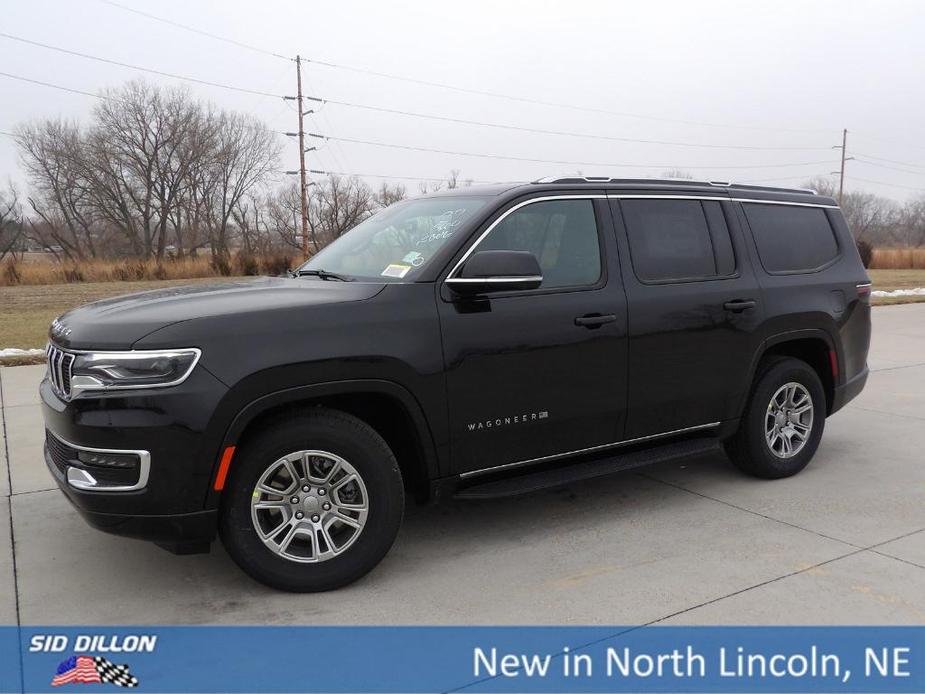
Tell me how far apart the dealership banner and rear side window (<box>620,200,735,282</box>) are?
6.91 feet

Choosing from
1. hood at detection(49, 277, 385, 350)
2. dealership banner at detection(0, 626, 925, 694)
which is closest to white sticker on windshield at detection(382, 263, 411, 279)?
hood at detection(49, 277, 385, 350)

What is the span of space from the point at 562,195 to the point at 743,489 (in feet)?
7.59

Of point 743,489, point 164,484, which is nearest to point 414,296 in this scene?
point 164,484

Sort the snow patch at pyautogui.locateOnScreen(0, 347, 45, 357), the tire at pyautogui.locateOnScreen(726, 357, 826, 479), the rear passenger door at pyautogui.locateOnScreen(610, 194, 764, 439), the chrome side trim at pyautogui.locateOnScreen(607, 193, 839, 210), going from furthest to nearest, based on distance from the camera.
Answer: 1. the snow patch at pyautogui.locateOnScreen(0, 347, 45, 357)
2. the tire at pyautogui.locateOnScreen(726, 357, 826, 479)
3. the chrome side trim at pyautogui.locateOnScreen(607, 193, 839, 210)
4. the rear passenger door at pyautogui.locateOnScreen(610, 194, 764, 439)

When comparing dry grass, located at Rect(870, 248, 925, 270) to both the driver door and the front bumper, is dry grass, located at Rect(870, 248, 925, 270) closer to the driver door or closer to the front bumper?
the driver door

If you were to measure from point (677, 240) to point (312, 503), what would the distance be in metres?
2.67

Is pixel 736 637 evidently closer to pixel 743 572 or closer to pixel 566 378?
pixel 743 572

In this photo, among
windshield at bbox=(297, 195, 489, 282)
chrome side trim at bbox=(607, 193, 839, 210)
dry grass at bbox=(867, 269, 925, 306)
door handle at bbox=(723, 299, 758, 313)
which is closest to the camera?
windshield at bbox=(297, 195, 489, 282)

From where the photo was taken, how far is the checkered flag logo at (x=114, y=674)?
2975mm

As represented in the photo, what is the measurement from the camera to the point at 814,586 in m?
3.66

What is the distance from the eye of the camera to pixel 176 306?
362 cm

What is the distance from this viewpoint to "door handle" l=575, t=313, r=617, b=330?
166 inches

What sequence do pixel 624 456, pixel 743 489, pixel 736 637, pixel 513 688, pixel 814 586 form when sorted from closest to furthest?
pixel 513 688, pixel 736 637, pixel 814 586, pixel 624 456, pixel 743 489

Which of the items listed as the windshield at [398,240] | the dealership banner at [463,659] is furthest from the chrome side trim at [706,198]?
the dealership banner at [463,659]
